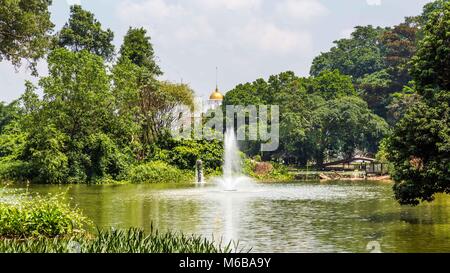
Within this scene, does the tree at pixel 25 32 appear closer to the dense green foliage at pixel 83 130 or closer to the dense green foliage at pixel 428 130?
the dense green foliage at pixel 83 130

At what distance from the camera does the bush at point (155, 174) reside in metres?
44.9

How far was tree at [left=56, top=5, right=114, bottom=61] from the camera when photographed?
57625 mm

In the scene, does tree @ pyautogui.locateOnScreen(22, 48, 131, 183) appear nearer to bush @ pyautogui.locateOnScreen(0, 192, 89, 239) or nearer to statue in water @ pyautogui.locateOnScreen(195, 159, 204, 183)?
statue in water @ pyautogui.locateOnScreen(195, 159, 204, 183)

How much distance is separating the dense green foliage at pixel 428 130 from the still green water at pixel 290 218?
121cm

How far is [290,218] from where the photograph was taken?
20.8 metres

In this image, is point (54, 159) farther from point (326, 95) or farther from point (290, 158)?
point (326, 95)

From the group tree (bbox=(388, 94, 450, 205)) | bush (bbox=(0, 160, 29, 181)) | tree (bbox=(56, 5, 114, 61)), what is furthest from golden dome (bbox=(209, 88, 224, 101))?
tree (bbox=(388, 94, 450, 205))

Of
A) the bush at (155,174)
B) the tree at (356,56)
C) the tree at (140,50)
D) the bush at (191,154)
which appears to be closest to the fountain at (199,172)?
the bush at (155,174)

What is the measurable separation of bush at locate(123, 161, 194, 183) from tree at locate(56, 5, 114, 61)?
1625 centimetres

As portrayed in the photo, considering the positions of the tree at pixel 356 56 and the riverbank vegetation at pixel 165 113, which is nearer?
the riverbank vegetation at pixel 165 113

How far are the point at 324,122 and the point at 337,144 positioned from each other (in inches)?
168

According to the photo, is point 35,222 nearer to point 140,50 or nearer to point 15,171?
point 15,171

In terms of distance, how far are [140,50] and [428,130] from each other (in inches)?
1563

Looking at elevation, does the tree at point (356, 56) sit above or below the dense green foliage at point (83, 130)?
above
